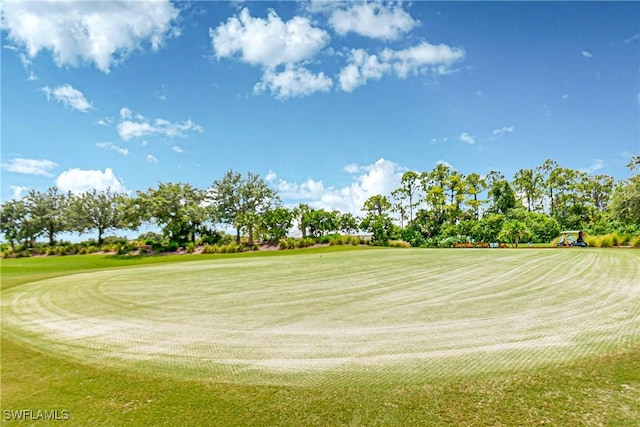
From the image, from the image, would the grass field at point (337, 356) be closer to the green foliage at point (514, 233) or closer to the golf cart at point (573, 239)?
the golf cart at point (573, 239)

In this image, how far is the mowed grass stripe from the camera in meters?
5.18

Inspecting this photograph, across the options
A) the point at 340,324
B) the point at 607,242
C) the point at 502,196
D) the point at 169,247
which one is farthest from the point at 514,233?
the point at 169,247

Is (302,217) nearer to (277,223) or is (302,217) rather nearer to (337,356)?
(277,223)

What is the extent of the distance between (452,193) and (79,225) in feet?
185

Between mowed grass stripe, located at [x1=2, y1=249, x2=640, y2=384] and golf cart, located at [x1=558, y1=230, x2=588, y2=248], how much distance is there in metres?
24.9

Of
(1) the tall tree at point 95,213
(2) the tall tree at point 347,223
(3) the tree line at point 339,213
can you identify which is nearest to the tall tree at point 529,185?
(3) the tree line at point 339,213

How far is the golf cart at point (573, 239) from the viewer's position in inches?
1334

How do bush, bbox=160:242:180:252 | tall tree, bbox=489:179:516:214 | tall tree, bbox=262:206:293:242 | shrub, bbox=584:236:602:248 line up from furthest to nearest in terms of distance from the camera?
1. tall tree, bbox=489:179:516:214
2. tall tree, bbox=262:206:293:242
3. bush, bbox=160:242:180:252
4. shrub, bbox=584:236:602:248

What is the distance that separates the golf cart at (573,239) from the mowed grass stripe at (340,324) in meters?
24.9

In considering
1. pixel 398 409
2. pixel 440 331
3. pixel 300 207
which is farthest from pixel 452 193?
pixel 398 409

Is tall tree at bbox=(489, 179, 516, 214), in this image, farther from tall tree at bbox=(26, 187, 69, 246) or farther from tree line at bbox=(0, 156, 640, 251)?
tall tree at bbox=(26, 187, 69, 246)

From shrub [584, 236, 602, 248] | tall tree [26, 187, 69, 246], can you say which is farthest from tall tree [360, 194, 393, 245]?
tall tree [26, 187, 69, 246]

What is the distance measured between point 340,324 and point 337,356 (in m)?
1.85

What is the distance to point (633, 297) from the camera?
900 cm
